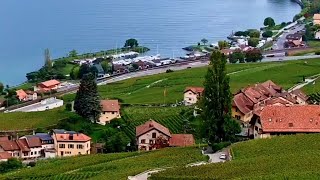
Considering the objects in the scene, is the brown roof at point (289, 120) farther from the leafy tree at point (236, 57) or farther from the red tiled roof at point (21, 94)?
the leafy tree at point (236, 57)

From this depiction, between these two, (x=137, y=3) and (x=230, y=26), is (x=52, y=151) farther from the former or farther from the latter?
(x=137, y=3)

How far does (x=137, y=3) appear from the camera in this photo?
129 m

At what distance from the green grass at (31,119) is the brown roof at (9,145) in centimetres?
422

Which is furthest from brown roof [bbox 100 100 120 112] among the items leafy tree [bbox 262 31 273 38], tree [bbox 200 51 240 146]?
leafy tree [bbox 262 31 273 38]

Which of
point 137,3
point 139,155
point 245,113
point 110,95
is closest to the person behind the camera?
point 139,155

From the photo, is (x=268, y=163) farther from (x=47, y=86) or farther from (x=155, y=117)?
(x=47, y=86)

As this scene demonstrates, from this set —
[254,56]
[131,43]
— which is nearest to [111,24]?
[131,43]

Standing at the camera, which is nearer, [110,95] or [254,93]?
[254,93]

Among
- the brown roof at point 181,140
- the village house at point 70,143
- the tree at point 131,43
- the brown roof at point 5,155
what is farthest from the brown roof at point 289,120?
the tree at point 131,43

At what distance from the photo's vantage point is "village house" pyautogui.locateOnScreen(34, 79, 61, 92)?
60263 millimetres

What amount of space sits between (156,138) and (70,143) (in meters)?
5.72

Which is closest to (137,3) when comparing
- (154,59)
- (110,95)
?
(154,59)

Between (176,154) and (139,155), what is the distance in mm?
2644

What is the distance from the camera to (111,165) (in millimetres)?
25984
